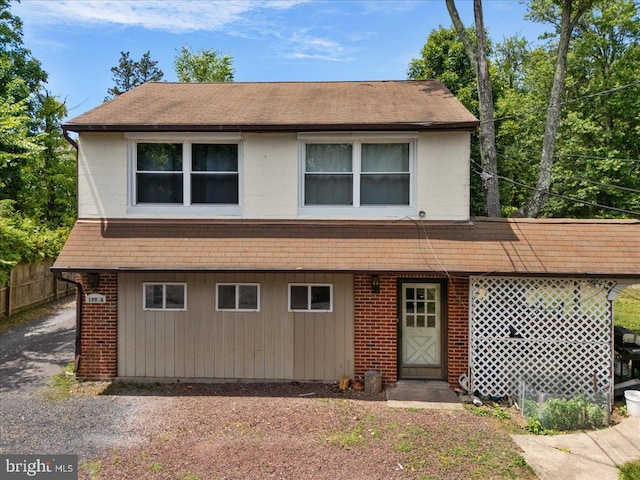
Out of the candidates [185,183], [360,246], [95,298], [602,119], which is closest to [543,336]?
[360,246]

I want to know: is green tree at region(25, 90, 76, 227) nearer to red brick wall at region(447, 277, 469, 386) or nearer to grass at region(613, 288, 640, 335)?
red brick wall at region(447, 277, 469, 386)

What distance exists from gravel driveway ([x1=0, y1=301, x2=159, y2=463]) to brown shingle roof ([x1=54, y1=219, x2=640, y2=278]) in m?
2.48

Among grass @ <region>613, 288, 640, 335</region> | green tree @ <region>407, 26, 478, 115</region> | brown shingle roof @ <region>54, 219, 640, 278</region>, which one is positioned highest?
green tree @ <region>407, 26, 478, 115</region>

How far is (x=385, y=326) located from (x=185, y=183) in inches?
209

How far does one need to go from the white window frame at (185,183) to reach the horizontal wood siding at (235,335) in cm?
149

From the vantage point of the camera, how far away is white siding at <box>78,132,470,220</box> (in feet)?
28.4

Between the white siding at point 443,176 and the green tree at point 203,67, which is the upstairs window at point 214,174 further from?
the green tree at point 203,67

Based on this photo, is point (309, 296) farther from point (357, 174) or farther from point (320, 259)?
point (357, 174)

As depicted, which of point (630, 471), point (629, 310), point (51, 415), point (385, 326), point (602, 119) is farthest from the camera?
point (602, 119)

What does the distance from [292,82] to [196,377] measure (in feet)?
29.5

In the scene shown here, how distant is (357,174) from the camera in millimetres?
8883

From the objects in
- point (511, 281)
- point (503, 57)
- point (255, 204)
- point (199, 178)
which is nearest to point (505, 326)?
point (511, 281)

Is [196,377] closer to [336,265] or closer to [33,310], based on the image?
[336,265]

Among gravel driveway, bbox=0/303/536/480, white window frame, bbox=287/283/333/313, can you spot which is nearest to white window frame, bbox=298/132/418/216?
white window frame, bbox=287/283/333/313
